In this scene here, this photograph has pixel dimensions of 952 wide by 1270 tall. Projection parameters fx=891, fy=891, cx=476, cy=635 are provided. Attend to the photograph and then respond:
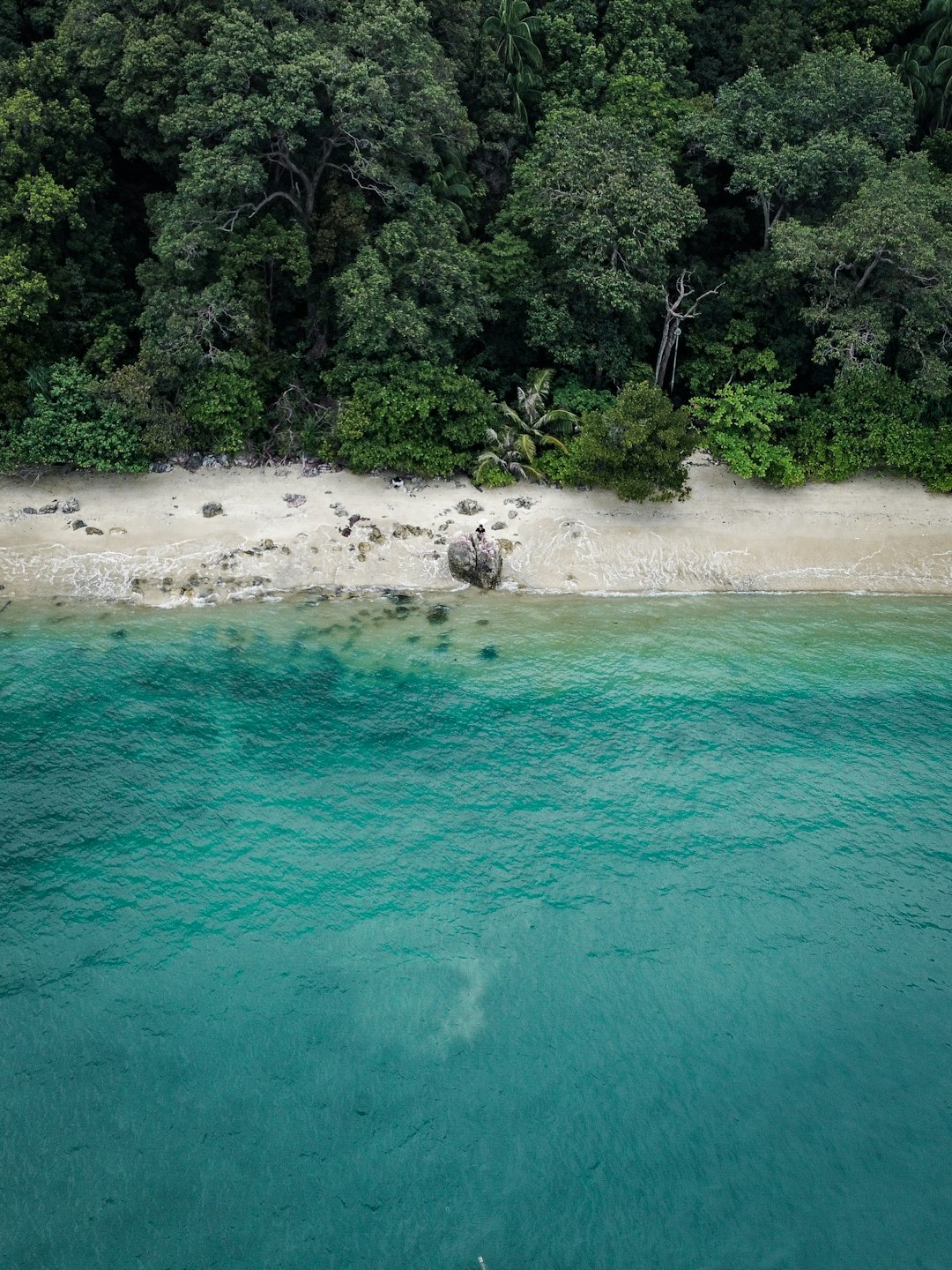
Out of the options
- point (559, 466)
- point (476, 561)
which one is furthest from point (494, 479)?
point (476, 561)

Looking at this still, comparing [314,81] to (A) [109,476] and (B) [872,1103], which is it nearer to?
(A) [109,476]

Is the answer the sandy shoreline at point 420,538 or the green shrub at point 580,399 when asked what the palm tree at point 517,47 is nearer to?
the green shrub at point 580,399

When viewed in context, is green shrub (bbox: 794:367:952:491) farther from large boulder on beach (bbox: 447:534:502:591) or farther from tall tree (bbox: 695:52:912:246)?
large boulder on beach (bbox: 447:534:502:591)

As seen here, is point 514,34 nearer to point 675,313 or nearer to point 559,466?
point 675,313

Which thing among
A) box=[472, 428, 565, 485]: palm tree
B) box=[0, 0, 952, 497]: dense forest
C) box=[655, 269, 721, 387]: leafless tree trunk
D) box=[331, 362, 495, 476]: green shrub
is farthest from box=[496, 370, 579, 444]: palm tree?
box=[655, 269, 721, 387]: leafless tree trunk

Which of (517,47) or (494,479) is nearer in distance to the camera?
(494,479)

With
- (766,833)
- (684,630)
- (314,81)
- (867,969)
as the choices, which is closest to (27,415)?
(314,81)

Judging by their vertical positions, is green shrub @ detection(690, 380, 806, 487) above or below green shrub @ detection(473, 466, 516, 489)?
above
